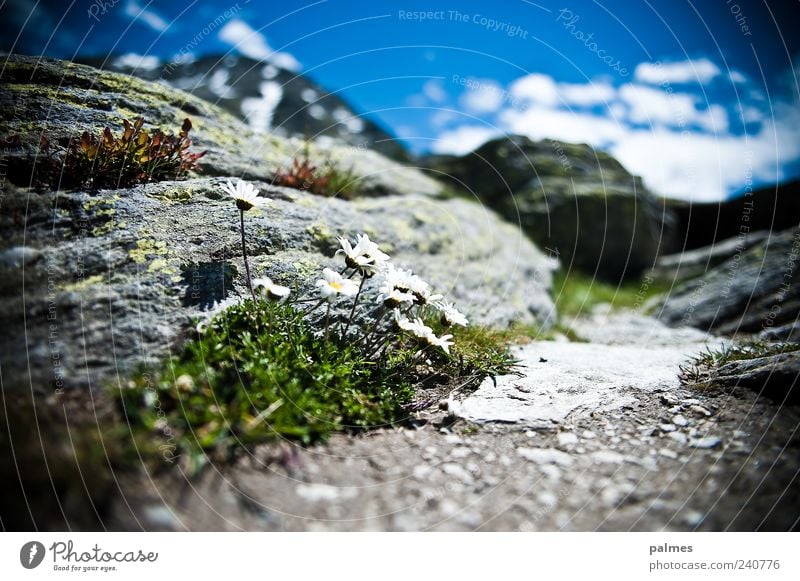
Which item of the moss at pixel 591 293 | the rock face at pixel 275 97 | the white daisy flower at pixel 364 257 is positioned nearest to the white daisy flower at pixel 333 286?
the white daisy flower at pixel 364 257

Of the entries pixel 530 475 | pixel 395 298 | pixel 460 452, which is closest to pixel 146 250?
pixel 395 298

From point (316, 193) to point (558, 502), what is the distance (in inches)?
220

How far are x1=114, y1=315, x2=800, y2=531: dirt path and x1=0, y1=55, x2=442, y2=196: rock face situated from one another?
3.60 meters

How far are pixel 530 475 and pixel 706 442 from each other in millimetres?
→ 1419

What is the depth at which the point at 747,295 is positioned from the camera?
8.18 metres

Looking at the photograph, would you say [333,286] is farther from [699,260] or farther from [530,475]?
[699,260]

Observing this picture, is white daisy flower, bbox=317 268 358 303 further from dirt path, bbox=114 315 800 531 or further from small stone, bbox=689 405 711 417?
small stone, bbox=689 405 711 417

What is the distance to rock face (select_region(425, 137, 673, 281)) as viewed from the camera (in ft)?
38.5

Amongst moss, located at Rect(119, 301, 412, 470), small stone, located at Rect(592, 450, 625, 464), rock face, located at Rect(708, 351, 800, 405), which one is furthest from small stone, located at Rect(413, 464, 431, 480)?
rock face, located at Rect(708, 351, 800, 405)

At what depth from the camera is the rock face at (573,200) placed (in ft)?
38.5

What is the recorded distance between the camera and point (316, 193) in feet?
22.7

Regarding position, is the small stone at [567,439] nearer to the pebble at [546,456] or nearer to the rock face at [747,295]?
the pebble at [546,456]

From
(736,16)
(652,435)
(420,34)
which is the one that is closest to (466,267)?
(420,34)

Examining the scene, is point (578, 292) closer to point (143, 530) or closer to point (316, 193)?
point (316, 193)
